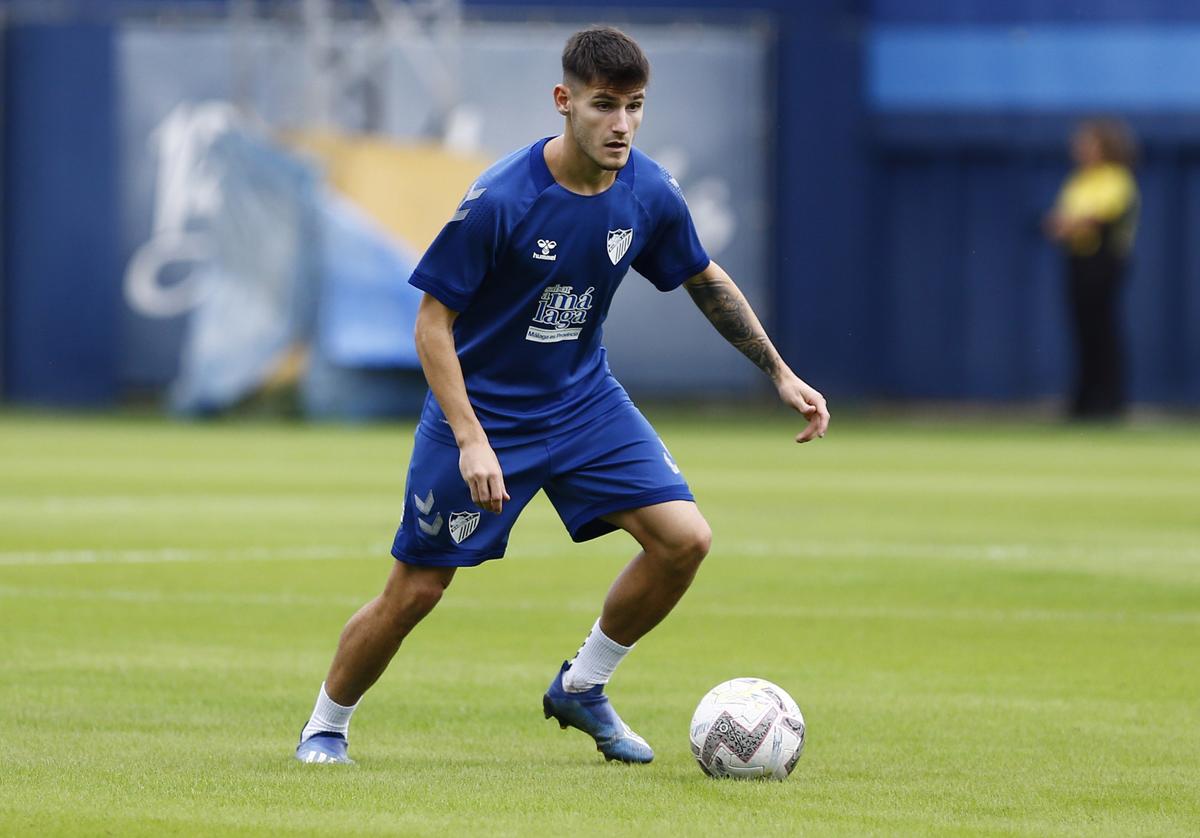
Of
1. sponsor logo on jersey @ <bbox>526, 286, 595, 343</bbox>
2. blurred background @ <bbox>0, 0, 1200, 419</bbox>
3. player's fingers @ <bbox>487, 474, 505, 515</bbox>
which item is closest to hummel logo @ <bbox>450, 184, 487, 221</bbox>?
sponsor logo on jersey @ <bbox>526, 286, 595, 343</bbox>

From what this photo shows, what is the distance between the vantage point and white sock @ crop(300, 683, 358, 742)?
662cm

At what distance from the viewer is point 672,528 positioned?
6.61 metres

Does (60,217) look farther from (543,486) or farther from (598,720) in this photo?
(598,720)

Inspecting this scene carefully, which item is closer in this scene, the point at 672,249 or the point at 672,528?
the point at 672,528

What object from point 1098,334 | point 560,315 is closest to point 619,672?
point 560,315

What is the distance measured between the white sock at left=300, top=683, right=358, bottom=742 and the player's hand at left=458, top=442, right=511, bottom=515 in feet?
2.72

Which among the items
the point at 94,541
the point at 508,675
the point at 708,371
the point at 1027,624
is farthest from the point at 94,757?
the point at 708,371

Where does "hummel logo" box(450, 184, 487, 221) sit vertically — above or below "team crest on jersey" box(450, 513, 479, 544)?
above

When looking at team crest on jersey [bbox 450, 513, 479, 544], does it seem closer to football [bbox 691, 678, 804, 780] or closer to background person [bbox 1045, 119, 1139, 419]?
football [bbox 691, 678, 804, 780]

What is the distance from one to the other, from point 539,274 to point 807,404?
0.96 metres

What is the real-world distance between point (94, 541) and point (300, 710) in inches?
222

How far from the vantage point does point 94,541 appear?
1287 centimetres

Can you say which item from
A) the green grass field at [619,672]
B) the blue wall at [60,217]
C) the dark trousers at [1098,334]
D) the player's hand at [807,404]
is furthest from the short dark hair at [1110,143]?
the player's hand at [807,404]

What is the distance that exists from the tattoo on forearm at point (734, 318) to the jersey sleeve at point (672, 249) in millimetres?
113
